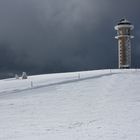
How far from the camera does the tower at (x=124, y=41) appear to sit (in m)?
94.2

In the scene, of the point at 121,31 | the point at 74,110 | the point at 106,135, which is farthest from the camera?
the point at 121,31

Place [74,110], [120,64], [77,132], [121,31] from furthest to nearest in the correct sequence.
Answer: [121,31] < [120,64] < [74,110] < [77,132]

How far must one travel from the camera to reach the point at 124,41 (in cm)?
9894

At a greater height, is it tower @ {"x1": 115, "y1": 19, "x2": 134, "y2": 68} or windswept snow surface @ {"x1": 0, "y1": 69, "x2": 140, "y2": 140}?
tower @ {"x1": 115, "y1": 19, "x2": 134, "y2": 68}

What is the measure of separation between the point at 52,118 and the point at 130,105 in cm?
583

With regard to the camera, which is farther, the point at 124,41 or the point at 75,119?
the point at 124,41

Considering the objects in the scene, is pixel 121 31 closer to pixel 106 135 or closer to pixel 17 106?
pixel 17 106

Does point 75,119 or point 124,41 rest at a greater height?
point 124,41

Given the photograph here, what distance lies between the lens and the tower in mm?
94188

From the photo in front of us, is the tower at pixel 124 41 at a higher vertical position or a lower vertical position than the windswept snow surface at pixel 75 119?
higher

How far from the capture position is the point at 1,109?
2738 cm

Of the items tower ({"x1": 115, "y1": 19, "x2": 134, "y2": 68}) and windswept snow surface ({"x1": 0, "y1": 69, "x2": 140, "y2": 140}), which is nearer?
windswept snow surface ({"x1": 0, "y1": 69, "x2": 140, "y2": 140})

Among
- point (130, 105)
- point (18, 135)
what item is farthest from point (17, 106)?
point (18, 135)

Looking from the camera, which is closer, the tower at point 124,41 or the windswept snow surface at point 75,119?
the windswept snow surface at point 75,119
